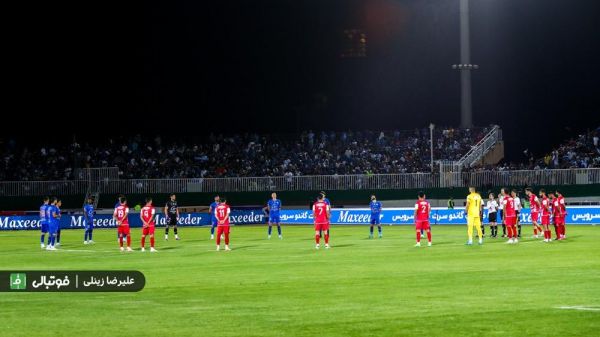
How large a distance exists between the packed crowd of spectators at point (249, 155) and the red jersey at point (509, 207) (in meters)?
30.6

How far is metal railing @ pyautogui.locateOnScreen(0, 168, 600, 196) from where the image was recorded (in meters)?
69.1

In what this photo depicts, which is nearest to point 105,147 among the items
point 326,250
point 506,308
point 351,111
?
point 351,111

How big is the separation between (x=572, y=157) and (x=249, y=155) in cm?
2450

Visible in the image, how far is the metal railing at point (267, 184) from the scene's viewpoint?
2719 inches

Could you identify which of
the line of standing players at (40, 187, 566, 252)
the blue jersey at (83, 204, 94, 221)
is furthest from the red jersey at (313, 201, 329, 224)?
the blue jersey at (83, 204, 94, 221)

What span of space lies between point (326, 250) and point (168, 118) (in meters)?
52.4

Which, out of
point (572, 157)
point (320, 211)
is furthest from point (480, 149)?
point (320, 211)

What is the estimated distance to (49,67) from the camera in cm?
8412

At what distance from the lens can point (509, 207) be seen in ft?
138

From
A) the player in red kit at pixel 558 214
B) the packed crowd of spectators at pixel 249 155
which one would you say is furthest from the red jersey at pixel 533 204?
the packed crowd of spectators at pixel 249 155

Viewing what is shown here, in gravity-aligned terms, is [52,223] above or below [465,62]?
below

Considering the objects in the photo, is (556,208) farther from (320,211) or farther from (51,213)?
(51,213)

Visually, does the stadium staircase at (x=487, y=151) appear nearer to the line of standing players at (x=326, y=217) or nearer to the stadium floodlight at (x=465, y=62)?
the stadium floodlight at (x=465, y=62)

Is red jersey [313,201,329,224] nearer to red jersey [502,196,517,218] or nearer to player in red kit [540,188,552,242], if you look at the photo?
red jersey [502,196,517,218]
